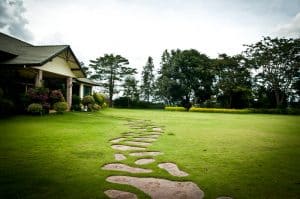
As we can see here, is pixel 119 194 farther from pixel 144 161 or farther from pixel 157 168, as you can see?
pixel 144 161

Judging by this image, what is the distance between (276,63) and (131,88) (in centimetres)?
2176

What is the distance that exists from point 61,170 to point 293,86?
1370 inches

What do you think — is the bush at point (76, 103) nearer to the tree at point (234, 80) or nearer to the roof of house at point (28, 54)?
the roof of house at point (28, 54)

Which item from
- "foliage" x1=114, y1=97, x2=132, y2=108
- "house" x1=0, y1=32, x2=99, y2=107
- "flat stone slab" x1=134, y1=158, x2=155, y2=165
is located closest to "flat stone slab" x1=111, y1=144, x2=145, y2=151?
"flat stone slab" x1=134, y1=158, x2=155, y2=165

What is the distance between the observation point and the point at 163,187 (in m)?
2.93

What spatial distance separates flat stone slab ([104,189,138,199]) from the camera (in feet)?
8.55

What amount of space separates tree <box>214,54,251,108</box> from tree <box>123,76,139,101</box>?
13.5m

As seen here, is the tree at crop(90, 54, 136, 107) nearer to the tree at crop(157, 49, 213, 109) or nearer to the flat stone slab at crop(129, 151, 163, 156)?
the tree at crop(157, 49, 213, 109)

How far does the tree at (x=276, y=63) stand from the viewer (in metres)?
27.7

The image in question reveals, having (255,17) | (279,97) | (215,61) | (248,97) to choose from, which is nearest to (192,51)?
(215,61)

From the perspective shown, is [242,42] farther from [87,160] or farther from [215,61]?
[87,160]

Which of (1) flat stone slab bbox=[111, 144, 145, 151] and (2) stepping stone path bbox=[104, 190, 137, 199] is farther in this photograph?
(1) flat stone slab bbox=[111, 144, 145, 151]

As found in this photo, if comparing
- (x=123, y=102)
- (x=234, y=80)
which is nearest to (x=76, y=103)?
(x=123, y=102)

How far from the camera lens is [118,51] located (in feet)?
133
